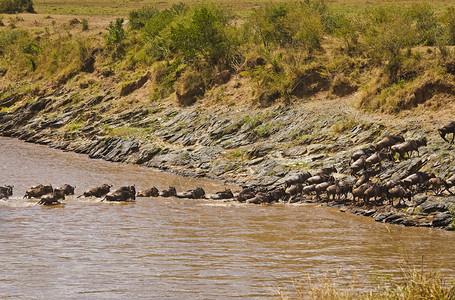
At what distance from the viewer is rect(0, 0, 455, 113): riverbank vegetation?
28.7 metres

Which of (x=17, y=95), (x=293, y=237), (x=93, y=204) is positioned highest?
(x=293, y=237)

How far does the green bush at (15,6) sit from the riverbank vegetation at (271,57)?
30734mm

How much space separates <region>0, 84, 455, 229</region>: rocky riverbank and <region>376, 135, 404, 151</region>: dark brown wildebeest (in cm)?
60

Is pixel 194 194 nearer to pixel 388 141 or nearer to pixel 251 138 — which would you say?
pixel 388 141

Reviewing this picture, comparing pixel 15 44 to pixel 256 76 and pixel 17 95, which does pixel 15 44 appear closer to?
pixel 17 95

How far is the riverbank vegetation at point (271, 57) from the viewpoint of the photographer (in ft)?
94.1

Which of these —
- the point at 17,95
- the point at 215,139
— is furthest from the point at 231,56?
the point at 17,95

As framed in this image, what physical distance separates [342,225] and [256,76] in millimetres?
18841

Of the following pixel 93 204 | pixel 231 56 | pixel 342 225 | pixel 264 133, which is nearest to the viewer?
pixel 342 225

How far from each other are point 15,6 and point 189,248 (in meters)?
82.0

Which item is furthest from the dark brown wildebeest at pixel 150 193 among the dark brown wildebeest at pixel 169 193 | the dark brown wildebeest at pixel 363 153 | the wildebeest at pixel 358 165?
the dark brown wildebeest at pixel 363 153

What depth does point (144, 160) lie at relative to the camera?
31.5m

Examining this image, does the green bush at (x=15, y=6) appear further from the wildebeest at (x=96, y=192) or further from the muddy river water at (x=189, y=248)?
the wildebeest at (x=96, y=192)

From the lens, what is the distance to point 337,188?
66.1ft
